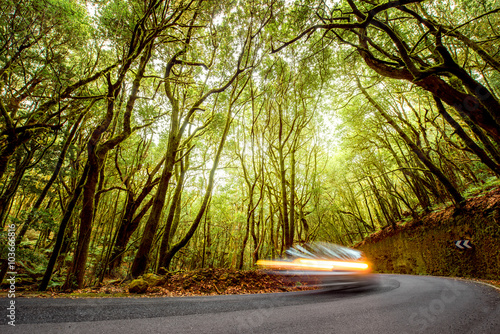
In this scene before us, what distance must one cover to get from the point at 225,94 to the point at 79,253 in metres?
6.88

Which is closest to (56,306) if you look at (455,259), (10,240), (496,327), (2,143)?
(10,240)

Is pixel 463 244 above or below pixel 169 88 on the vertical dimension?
below

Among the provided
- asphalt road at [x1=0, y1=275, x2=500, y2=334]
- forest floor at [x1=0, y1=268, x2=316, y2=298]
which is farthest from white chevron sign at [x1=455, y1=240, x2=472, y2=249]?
forest floor at [x1=0, y1=268, x2=316, y2=298]

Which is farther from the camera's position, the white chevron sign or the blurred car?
the white chevron sign

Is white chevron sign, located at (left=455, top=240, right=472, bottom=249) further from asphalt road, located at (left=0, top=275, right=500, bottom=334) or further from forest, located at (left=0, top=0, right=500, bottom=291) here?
asphalt road, located at (left=0, top=275, right=500, bottom=334)

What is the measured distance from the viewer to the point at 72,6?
14.3 ft

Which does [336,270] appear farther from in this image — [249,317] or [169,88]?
[169,88]

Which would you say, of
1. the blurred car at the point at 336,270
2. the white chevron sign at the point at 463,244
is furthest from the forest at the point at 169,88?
the blurred car at the point at 336,270

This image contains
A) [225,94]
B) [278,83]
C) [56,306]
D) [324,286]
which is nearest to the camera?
[56,306]

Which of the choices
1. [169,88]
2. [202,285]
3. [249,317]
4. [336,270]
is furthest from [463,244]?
[169,88]

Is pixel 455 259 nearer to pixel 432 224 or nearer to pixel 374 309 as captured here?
pixel 432 224

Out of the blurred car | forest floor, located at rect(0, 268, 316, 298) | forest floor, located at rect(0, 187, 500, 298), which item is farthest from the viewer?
the blurred car

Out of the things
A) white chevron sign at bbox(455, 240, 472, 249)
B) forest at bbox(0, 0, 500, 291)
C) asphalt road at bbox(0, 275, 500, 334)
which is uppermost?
forest at bbox(0, 0, 500, 291)

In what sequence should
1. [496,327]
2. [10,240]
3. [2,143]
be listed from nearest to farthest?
1. [496,327]
2. [10,240]
3. [2,143]
